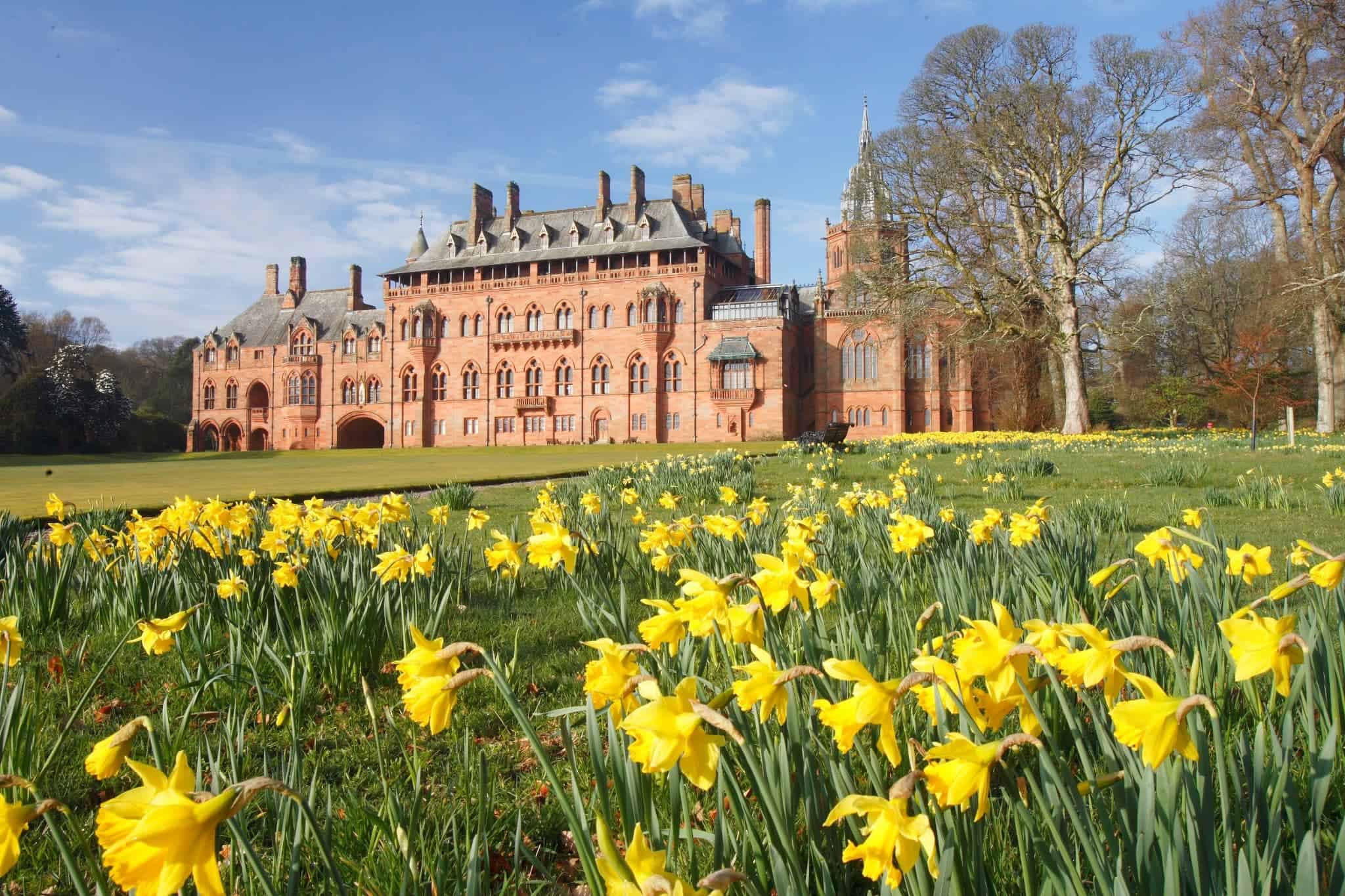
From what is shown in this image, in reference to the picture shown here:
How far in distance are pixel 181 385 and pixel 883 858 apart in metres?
78.4

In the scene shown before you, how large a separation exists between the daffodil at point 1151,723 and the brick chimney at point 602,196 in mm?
48561

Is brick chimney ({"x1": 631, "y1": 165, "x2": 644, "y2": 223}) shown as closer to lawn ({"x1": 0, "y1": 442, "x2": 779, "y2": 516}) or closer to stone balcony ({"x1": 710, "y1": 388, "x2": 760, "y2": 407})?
stone balcony ({"x1": 710, "y1": 388, "x2": 760, "y2": 407})

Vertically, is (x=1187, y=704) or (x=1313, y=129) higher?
(x=1313, y=129)

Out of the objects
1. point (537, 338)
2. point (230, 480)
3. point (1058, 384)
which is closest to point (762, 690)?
point (230, 480)

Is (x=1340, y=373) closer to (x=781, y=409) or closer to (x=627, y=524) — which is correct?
(x=781, y=409)

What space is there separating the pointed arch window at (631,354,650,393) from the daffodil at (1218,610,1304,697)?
4326cm

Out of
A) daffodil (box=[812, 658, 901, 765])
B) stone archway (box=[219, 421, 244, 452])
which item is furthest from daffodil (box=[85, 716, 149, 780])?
stone archway (box=[219, 421, 244, 452])

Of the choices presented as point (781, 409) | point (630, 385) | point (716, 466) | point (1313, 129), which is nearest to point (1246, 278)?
point (1313, 129)

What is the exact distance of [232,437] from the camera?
177 feet

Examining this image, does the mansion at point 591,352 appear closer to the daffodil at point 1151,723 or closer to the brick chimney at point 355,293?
the brick chimney at point 355,293

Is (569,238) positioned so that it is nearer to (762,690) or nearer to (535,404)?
(535,404)

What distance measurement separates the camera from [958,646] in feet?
3.99

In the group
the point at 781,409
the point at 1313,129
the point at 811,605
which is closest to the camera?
the point at 811,605

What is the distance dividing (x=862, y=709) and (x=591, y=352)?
45.0 metres
